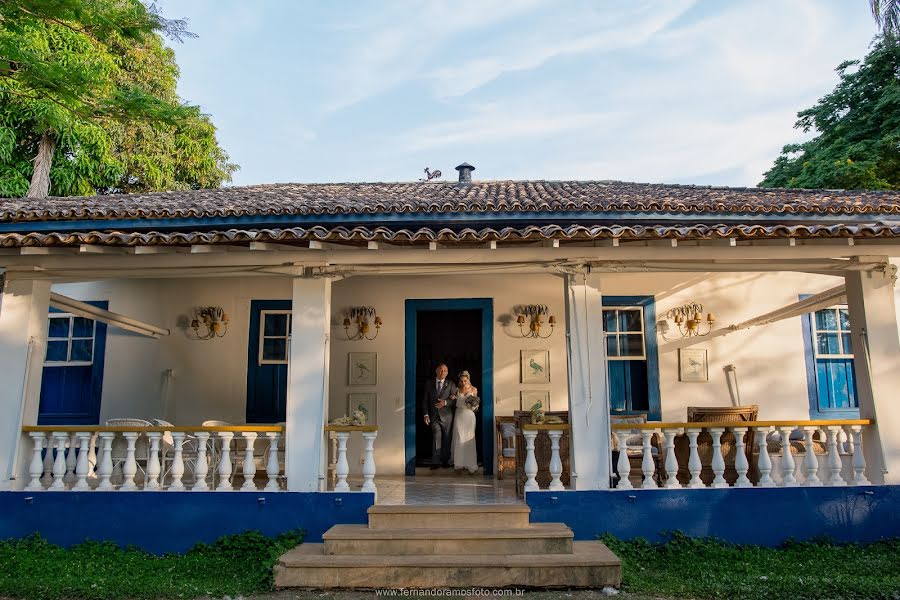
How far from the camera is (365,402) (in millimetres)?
9789

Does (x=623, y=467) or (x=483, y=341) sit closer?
(x=623, y=467)

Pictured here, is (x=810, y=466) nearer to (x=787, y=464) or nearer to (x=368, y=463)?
(x=787, y=464)

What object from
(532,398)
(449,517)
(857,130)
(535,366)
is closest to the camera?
(449,517)

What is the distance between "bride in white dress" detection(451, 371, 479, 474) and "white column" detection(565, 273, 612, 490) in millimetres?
2861

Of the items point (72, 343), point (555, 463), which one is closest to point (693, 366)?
point (555, 463)

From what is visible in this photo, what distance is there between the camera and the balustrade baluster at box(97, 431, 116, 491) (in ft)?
22.3

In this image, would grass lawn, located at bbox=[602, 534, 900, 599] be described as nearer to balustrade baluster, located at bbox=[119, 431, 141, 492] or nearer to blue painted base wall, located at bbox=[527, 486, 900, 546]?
blue painted base wall, located at bbox=[527, 486, 900, 546]

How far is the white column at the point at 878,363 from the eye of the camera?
22.0 ft

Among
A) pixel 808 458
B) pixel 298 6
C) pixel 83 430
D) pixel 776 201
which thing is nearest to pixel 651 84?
pixel 776 201

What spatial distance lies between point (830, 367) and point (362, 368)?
6626 mm

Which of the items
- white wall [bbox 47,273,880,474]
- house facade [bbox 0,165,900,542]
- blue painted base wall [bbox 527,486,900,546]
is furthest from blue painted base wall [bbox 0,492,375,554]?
white wall [bbox 47,273,880,474]

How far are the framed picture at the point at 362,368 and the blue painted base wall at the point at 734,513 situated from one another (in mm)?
3853

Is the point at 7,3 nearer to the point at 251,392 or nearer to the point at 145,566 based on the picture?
the point at 251,392

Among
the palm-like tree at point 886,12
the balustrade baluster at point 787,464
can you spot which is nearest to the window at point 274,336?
the balustrade baluster at point 787,464
